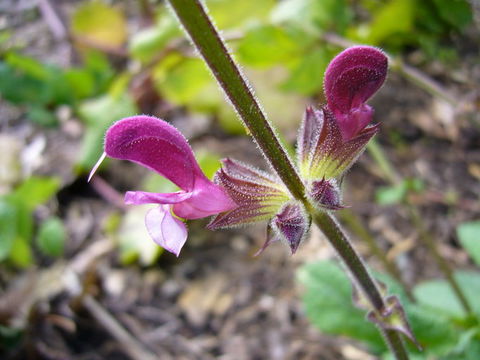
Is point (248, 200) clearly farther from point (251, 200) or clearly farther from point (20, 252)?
point (20, 252)

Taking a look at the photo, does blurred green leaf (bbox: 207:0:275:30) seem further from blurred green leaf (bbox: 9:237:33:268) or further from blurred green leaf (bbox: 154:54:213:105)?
blurred green leaf (bbox: 9:237:33:268)

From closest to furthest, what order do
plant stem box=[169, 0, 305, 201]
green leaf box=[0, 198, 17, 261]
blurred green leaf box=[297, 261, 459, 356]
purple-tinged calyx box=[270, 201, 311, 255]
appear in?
plant stem box=[169, 0, 305, 201] < purple-tinged calyx box=[270, 201, 311, 255] < blurred green leaf box=[297, 261, 459, 356] < green leaf box=[0, 198, 17, 261]


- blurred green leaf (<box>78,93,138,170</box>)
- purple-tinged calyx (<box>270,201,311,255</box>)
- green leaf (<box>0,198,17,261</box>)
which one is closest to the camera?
purple-tinged calyx (<box>270,201,311,255</box>)

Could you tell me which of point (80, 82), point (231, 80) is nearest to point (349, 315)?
point (231, 80)

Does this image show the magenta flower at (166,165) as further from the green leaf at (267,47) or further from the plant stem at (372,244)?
the green leaf at (267,47)

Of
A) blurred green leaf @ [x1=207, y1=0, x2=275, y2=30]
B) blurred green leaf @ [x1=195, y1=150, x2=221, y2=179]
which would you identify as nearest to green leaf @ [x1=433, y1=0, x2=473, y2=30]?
blurred green leaf @ [x1=207, y1=0, x2=275, y2=30]

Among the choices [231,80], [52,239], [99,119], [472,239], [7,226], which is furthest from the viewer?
[99,119]

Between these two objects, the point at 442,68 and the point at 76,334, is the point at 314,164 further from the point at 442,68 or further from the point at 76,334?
the point at 442,68
